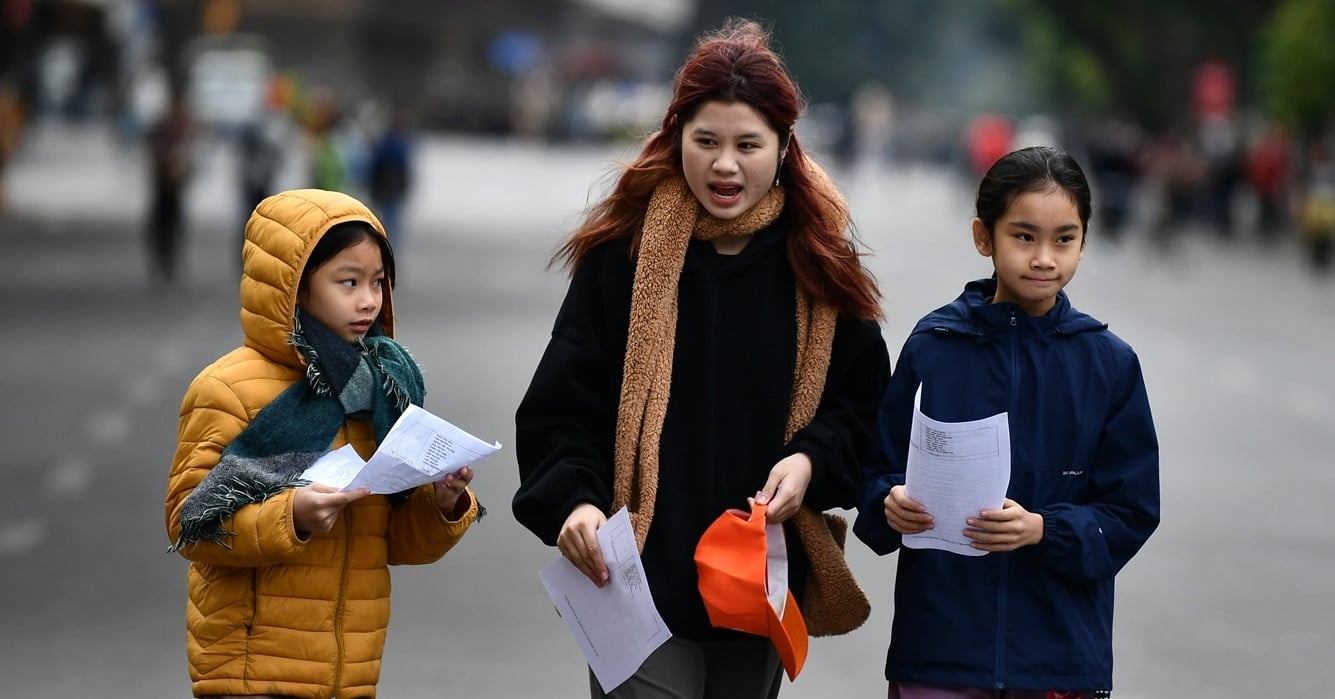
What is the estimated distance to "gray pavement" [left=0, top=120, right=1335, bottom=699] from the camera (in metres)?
7.34

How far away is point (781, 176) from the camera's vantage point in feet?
13.3

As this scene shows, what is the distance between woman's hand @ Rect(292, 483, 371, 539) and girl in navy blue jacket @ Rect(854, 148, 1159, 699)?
97cm

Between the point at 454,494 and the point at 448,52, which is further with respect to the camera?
the point at 448,52

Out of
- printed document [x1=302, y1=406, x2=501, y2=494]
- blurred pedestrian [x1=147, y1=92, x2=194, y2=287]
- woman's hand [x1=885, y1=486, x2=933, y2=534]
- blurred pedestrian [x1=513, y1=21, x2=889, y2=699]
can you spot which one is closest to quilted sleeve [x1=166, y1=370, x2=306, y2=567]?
printed document [x1=302, y1=406, x2=501, y2=494]

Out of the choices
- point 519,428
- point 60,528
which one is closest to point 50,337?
point 60,528

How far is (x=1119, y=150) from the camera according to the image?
108 ft

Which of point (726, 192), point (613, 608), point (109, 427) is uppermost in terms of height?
point (726, 192)

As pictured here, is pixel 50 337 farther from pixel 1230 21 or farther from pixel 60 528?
pixel 1230 21

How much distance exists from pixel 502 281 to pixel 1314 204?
455 inches

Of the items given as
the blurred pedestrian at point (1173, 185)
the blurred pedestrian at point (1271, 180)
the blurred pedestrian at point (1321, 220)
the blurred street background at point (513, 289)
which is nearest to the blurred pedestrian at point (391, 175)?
the blurred street background at point (513, 289)

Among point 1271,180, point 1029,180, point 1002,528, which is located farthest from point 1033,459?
point 1271,180

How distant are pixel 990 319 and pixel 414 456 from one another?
1096 mm

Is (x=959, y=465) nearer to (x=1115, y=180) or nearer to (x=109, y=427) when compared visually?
(x=109, y=427)

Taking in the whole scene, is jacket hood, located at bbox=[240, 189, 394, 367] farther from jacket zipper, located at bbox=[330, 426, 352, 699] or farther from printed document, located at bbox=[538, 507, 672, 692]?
printed document, located at bbox=[538, 507, 672, 692]
